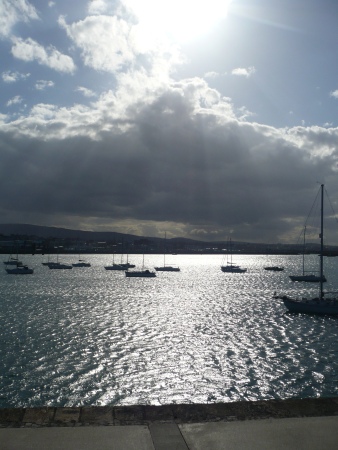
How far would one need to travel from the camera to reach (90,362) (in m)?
26.8

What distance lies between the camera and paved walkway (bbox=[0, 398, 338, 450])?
28.9 feet

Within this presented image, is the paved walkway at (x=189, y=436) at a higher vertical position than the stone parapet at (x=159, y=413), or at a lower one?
higher

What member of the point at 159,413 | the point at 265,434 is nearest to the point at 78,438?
the point at 159,413

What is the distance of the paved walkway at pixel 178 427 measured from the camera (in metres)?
8.80

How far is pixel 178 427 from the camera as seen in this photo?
9.74 meters

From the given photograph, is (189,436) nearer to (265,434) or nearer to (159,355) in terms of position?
(265,434)

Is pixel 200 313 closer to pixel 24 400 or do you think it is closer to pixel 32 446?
pixel 24 400

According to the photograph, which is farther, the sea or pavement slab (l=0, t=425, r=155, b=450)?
the sea

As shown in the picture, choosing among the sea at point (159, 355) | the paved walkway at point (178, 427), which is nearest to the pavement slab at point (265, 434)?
the paved walkway at point (178, 427)

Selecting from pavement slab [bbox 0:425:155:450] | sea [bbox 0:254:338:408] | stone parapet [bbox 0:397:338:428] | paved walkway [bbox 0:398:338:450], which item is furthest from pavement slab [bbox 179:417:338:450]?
sea [bbox 0:254:338:408]

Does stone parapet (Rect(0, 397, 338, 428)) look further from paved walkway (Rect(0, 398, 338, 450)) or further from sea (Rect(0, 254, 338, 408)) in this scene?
sea (Rect(0, 254, 338, 408))

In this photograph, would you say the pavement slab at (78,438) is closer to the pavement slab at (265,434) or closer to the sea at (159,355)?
the pavement slab at (265,434)

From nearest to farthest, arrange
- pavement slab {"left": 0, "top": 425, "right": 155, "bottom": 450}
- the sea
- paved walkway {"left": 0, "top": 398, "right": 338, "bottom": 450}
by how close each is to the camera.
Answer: pavement slab {"left": 0, "top": 425, "right": 155, "bottom": 450} → paved walkway {"left": 0, "top": 398, "right": 338, "bottom": 450} → the sea

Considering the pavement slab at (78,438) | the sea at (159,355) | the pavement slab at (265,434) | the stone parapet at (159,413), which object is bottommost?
the sea at (159,355)
